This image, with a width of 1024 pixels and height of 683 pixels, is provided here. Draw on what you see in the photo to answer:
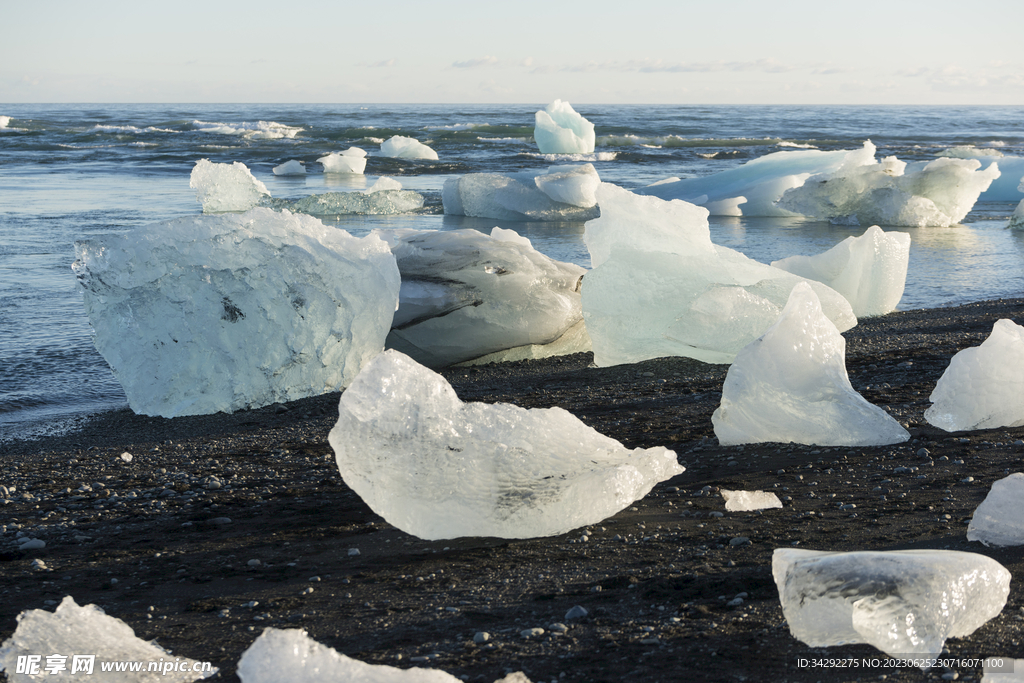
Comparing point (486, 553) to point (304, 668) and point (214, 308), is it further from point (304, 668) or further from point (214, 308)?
point (214, 308)

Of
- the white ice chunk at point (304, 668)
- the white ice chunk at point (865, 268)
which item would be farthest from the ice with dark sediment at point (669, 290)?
the white ice chunk at point (304, 668)

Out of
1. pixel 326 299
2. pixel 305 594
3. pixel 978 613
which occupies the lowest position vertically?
pixel 305 594

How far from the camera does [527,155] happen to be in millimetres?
20953

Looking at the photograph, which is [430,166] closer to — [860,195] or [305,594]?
[860,195]

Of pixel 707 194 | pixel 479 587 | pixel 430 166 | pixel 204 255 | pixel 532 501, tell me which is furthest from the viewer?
pixel 430 166

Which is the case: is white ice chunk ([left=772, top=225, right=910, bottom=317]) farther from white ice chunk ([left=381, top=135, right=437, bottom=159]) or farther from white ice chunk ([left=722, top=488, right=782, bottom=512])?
white ice chunk ([left=381, top=135, right=437, bottom=159])

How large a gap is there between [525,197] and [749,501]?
8.97 m

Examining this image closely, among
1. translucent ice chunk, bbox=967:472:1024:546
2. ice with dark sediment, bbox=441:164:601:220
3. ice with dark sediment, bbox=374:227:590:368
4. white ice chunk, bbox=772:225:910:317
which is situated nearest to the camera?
translucent ice chunk, bbox=967:472:1024:546

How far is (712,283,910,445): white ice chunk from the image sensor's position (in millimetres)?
2797

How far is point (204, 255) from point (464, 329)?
4.36 feet

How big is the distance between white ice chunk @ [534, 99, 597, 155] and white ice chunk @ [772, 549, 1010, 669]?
18.1 meters

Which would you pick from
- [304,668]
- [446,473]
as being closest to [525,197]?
[446,473]

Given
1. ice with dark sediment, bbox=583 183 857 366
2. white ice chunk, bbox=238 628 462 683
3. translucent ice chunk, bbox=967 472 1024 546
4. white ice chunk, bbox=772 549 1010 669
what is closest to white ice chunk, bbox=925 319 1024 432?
translucent ice chunk, bbox=967 472 1024 546

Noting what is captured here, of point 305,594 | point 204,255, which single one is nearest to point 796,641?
point 305,594
